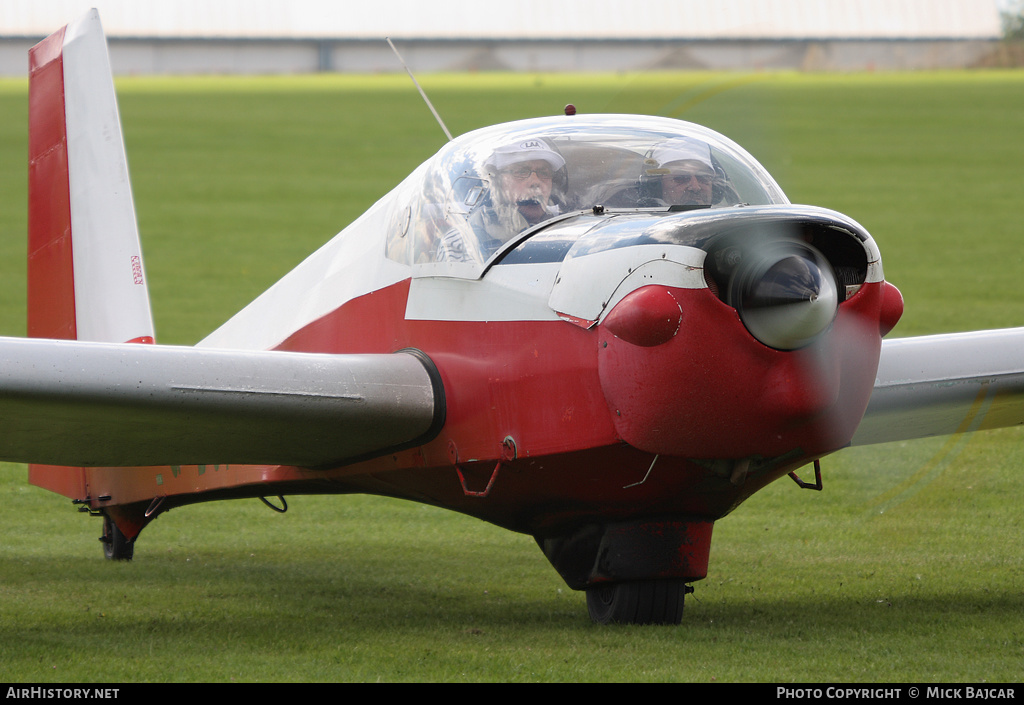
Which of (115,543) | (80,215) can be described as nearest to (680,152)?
(80,215)

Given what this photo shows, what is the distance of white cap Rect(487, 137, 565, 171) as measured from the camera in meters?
6.34

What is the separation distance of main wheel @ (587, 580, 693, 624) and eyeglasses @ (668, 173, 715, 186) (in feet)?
6.34

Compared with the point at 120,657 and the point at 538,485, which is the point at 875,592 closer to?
the point at 538,485

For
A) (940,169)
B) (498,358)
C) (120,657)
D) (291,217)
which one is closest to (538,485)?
(498,358)

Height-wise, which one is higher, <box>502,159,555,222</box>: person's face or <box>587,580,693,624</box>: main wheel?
<box>502,159,555,222</box>: person's face

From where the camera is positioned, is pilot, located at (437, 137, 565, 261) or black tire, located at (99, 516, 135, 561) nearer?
pilot, located at (437, 137, 565, 261)

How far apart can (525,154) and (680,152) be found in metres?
0.73

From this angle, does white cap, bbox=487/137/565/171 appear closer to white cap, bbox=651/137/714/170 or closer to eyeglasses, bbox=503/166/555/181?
eyeglasses, bbox=503/166/555/181

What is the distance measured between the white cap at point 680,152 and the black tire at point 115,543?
15.7 ft

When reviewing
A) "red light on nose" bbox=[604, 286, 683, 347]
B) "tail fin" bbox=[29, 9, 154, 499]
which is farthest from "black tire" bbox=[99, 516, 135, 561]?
"red light on nose" bbox=[604, 286, 683, 347]

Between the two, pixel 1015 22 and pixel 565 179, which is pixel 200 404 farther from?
pixel 1015 22

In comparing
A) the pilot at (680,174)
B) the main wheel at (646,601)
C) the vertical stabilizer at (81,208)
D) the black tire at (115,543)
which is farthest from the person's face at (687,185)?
the black tire at (115,543)

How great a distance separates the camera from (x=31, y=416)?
5957 mm

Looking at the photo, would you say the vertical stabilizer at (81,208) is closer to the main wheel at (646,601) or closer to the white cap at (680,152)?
the main wheel at (646,601)
